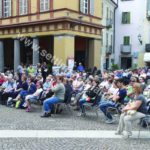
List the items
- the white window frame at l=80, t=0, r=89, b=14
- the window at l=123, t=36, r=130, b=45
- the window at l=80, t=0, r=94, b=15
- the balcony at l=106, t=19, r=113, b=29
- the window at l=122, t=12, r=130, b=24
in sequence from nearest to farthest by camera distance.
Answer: the white window frame at l=80, t=0, r=89, b=14
the window at l=80, t=0, r=94, b=15
the balcony at l=106, t=19, r=113, b=29
the window at l=123, t=36, r=130, b=45
the window at l=122, t=12, r=130, b=24

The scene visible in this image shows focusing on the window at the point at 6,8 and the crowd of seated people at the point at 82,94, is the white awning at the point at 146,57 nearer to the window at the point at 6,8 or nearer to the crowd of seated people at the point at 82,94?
the window at the point at 6,8

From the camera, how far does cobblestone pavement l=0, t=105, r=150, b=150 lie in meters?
8.37

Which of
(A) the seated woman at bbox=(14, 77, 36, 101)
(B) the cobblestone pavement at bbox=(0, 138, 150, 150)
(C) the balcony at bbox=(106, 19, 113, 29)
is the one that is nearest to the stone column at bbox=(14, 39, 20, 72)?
(A) the seated woman at bbox=(14, 77, 36, 101)

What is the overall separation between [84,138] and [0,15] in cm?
2282

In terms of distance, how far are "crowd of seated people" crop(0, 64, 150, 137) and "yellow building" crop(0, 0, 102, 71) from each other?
29.8 ft

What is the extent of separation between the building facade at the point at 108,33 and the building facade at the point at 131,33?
0.89 m

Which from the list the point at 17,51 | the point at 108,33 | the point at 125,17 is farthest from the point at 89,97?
the point at 125,17

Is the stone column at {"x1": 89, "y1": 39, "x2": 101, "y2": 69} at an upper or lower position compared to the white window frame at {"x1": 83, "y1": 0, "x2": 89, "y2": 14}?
lower

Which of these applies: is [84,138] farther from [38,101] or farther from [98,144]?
[38,101]

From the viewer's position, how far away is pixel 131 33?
45781 millimetres

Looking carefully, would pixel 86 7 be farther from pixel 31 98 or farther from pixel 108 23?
pixel 108 23

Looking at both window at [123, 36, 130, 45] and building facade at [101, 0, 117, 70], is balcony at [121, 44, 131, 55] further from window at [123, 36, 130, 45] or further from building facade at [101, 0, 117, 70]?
building facade at [101, 0, 117, 70]

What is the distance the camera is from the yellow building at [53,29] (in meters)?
25.3

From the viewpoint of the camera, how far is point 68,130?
33.4 ft
